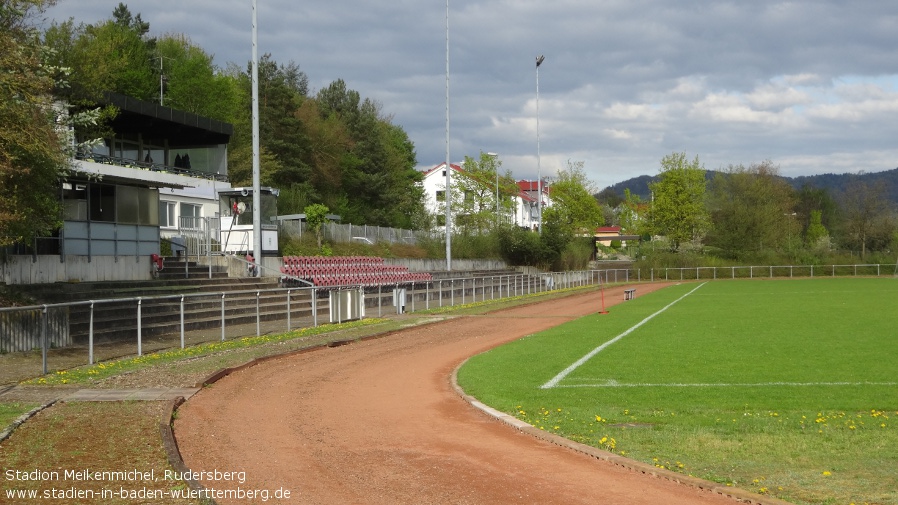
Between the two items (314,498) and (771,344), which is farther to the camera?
(771,344)

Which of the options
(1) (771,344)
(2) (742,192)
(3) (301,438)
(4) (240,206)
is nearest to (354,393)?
(3) (301,438)

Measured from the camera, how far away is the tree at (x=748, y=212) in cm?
8569

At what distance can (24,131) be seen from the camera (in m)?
15.9

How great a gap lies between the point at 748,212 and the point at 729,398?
78.7 meters

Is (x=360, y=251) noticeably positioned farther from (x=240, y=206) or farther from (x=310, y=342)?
(x=310, y=342)

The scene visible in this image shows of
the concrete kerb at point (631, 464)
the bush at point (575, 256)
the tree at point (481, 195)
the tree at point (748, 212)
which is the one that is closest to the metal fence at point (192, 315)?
the concrete kerb at point (631, 464)

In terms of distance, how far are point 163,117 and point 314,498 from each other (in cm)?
3273

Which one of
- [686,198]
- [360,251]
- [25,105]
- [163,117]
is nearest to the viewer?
[25,105]

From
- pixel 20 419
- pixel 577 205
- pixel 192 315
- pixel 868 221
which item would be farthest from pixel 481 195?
pixel 20 419

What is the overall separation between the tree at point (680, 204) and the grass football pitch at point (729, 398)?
69.6 m

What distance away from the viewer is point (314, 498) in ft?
23.7

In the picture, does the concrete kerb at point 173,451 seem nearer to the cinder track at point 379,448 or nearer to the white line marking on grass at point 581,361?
the cinder track at point 379,448

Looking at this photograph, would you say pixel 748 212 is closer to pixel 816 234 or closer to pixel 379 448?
pixel 816 234

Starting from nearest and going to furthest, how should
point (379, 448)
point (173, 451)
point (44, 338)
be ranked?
point (173, 451) < point (379, 448) < point (44, 338)
